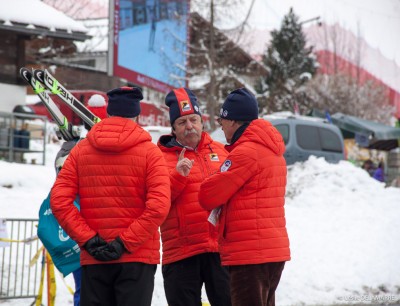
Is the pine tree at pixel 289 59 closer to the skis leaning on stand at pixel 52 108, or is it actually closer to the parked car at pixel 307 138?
the parked car at pixel 307 138

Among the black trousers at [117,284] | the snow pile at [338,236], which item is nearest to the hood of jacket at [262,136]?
the black trousers at [117,284]

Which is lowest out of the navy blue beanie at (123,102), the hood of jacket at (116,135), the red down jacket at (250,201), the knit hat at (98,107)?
the red down jacket at (250,201)

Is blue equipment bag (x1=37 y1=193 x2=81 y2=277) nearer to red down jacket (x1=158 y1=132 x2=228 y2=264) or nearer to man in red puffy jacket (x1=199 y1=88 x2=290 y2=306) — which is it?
red down jacket (x1=158 y1=132 x2=228 y2=264)

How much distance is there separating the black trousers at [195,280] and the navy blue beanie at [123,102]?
118 centimetres

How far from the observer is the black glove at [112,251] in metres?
3.72

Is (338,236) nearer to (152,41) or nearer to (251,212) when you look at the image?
(251,212)

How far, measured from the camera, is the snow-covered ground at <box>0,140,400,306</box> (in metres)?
9.19

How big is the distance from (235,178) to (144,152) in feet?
1.99

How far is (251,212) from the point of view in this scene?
13.3ft

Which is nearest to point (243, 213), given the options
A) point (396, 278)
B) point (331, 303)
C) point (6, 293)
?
point (6, 293)

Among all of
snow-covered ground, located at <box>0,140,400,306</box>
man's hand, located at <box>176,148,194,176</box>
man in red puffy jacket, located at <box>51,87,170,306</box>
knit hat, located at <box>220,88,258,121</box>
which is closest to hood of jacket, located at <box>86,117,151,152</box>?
man in red puffy jacket, located at <box>51,87,170,306</box>

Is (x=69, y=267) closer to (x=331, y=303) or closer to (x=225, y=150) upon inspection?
(x=225, y=150)

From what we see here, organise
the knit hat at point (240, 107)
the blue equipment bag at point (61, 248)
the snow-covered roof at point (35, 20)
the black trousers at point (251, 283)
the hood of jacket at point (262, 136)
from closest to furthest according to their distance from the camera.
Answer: the black trousers at point (251, 283) → the hood of jacket at point (262, 136) → the knit hat at point (240, 107) → the blue equipment bag at point (61, 248) → the snow-covered roof at point (35, 20)

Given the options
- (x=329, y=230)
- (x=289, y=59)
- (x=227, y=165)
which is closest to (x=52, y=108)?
(x=227, y=165)
